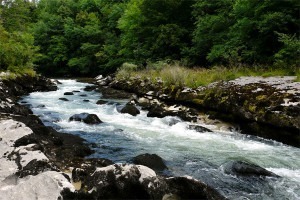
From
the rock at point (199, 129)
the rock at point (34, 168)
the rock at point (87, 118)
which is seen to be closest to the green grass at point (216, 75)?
the rock at point (199, 129)

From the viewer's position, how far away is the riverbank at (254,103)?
885 centimetres

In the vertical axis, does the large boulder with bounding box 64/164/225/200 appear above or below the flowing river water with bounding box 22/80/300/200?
above

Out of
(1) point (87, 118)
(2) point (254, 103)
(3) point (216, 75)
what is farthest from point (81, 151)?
(3) point (216, 75)

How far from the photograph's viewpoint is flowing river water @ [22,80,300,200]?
595 centimetres

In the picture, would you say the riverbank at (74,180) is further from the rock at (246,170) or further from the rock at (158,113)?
the rock at (158,113)

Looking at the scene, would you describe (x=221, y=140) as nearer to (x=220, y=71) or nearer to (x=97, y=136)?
(x=97, y=136)

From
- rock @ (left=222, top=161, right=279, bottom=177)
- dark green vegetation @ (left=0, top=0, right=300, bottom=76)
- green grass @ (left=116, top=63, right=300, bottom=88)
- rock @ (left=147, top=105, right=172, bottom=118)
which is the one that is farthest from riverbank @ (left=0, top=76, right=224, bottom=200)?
dark green vegetation @ (left=0, top=0, right=300, bottom=76)

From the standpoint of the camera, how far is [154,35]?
25.9m

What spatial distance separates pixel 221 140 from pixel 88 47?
97.7ft

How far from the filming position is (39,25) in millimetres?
43062

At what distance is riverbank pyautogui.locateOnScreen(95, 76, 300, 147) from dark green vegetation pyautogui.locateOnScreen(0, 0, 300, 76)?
87.0 inches

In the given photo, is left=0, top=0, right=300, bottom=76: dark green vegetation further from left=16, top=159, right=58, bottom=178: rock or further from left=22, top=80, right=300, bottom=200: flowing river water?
left=16, top=159, right=58, bottom=178: rock

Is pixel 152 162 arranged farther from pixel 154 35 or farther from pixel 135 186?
pixel 154 35

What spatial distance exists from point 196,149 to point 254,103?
3.08 meters
